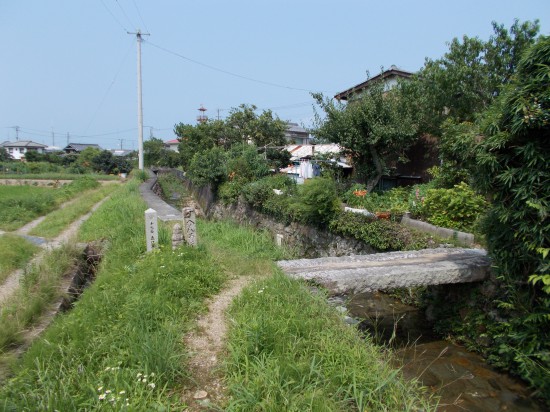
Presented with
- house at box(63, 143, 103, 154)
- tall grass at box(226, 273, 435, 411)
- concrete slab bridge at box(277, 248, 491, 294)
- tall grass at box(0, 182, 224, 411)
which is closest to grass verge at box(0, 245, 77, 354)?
tall grass at box(0, 182, 224, 411)

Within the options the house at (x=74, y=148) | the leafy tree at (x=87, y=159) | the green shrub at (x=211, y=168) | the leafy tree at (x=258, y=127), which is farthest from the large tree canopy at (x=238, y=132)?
the house at (x=74, y=148)

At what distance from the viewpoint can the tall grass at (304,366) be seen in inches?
108

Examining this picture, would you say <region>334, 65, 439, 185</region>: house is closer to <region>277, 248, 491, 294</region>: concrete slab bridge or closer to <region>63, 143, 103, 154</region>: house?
<region>277, 248, 491, 294</region>: concrete slab bridge

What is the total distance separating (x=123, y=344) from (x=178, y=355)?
0.61 metres

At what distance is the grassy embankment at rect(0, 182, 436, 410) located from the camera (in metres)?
2.74

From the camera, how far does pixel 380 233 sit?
843 cm

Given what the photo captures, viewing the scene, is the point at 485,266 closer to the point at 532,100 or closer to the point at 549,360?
the point at 549,360

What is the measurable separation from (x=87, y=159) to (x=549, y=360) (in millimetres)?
54496

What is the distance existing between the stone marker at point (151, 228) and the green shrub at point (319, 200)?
470 centimetres

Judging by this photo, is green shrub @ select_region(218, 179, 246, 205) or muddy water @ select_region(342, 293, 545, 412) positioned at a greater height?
green shrub @ select_region(218, 179, 246, 205)

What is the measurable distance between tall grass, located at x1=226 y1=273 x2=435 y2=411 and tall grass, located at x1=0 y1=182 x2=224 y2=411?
58 cm

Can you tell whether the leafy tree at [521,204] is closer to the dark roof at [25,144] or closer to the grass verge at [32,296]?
the grass verge at [32,296]

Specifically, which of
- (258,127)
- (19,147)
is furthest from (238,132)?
(19,147)

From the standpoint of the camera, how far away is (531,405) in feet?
14.7
